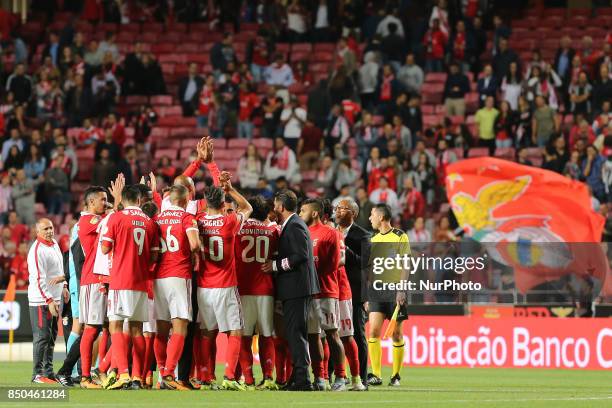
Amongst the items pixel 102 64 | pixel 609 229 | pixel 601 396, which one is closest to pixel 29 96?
pixel 102 64

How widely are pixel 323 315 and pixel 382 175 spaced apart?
12787mm

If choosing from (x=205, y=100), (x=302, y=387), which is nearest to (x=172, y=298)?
(x=302, y=387)

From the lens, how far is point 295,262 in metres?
16.3

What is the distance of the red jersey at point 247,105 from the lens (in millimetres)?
32906

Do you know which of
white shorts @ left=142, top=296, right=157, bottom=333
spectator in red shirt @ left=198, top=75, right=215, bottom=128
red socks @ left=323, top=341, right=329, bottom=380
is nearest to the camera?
white shorts @ left=142, top=296, right=157, bottom=333

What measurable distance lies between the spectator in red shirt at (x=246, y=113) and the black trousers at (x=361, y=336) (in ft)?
48.4

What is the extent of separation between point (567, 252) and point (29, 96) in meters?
15.6

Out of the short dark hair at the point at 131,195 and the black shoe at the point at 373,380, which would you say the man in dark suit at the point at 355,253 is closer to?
the black shoe at the point at 373,380

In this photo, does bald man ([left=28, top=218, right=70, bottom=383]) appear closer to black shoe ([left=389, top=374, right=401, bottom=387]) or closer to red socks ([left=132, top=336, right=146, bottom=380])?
red socks ([left=132, top=336, right=146, bottom=380])

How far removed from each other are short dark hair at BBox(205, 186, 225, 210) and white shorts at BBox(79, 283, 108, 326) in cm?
160

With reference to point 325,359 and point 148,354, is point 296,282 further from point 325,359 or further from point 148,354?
point 148,354

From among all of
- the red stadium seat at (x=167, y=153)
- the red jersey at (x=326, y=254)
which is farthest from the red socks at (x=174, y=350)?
the red stadium seat at (x=167, y=153)

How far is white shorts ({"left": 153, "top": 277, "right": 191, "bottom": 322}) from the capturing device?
53.6ft

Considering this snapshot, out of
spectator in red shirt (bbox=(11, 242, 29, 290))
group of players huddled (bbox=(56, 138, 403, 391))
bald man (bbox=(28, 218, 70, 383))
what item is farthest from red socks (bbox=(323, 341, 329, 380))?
spectator in red shirt (bbox=(11, 242, 29, 290))
